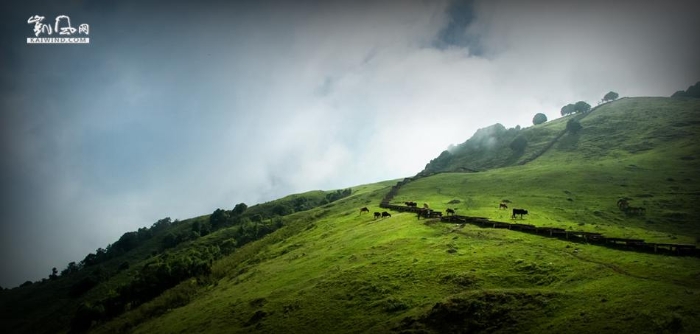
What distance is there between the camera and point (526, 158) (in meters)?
155

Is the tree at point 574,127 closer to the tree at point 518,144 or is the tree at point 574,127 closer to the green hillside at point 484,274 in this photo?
the tree at point 518,144

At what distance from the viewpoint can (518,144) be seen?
572 ft

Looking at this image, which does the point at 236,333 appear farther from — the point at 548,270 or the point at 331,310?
the point at 548,270

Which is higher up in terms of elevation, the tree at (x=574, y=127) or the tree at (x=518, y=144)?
the tree at (x=574, y=127)

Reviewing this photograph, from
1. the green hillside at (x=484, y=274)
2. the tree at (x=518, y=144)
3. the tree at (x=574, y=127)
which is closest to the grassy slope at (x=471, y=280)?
the green hillside at (x=484, y=274)

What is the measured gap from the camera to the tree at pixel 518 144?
172 meters

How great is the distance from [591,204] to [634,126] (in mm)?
110900

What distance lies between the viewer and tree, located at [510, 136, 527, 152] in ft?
564

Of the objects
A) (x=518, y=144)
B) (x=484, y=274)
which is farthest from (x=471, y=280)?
(x=518, y=144)

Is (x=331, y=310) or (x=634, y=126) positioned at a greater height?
(x=634, y=126)

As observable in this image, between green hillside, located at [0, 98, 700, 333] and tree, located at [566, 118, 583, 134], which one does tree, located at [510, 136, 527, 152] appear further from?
green hillside, located at [0, 98, 700, 333]

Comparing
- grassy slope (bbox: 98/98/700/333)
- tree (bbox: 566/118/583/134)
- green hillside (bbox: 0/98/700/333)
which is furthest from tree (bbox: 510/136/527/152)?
grassy slope (bbox: 98/98/700/333)

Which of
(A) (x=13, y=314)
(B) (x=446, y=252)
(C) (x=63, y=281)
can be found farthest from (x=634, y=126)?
(C) (x=63, y=281)

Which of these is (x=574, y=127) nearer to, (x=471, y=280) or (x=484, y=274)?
(x=484, y=274)
